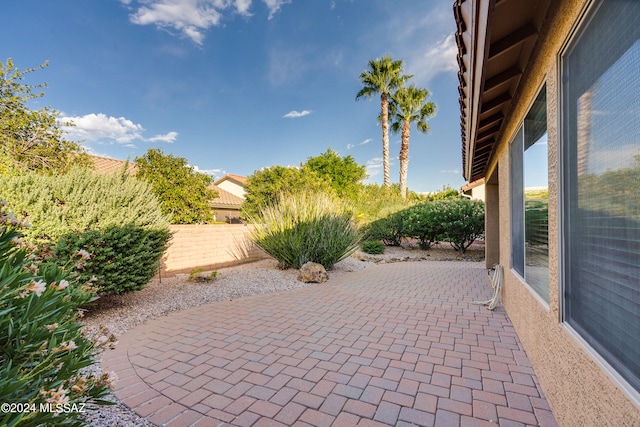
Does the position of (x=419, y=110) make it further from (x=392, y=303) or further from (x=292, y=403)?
(x=292, y=403)

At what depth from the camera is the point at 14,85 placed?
8.80 metres

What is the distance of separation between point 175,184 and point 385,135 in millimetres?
15588

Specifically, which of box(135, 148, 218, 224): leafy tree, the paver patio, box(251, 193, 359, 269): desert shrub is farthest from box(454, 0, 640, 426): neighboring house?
box(135, 148, 218, 224): leafy tree

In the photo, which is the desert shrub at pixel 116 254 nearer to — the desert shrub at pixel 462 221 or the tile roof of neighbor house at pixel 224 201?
the desert shrub at pixel 462 221

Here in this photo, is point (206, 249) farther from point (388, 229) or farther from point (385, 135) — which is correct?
point (385, 135)

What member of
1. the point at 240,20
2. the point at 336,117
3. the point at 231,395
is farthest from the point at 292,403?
the point at 336,117

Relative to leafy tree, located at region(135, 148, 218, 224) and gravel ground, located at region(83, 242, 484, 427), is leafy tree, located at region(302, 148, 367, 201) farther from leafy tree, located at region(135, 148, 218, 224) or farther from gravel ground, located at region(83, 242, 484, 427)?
gravel ground, located at region(83, 242, 484, 427)

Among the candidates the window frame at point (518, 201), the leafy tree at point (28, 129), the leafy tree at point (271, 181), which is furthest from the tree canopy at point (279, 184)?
the window frame at point (518, 201)

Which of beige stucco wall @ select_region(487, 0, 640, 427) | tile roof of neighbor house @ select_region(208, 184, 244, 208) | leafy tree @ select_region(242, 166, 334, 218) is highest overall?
leafy tree @ select_region(242, 166, 334, 218)

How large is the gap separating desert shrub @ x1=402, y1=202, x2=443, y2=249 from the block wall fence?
6.89m

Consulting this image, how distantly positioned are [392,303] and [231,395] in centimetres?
362

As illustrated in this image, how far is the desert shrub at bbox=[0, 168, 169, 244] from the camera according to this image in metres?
4.25

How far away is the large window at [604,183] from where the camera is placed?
123 centimetres

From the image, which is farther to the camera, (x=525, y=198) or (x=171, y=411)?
(x=525, y=198)
